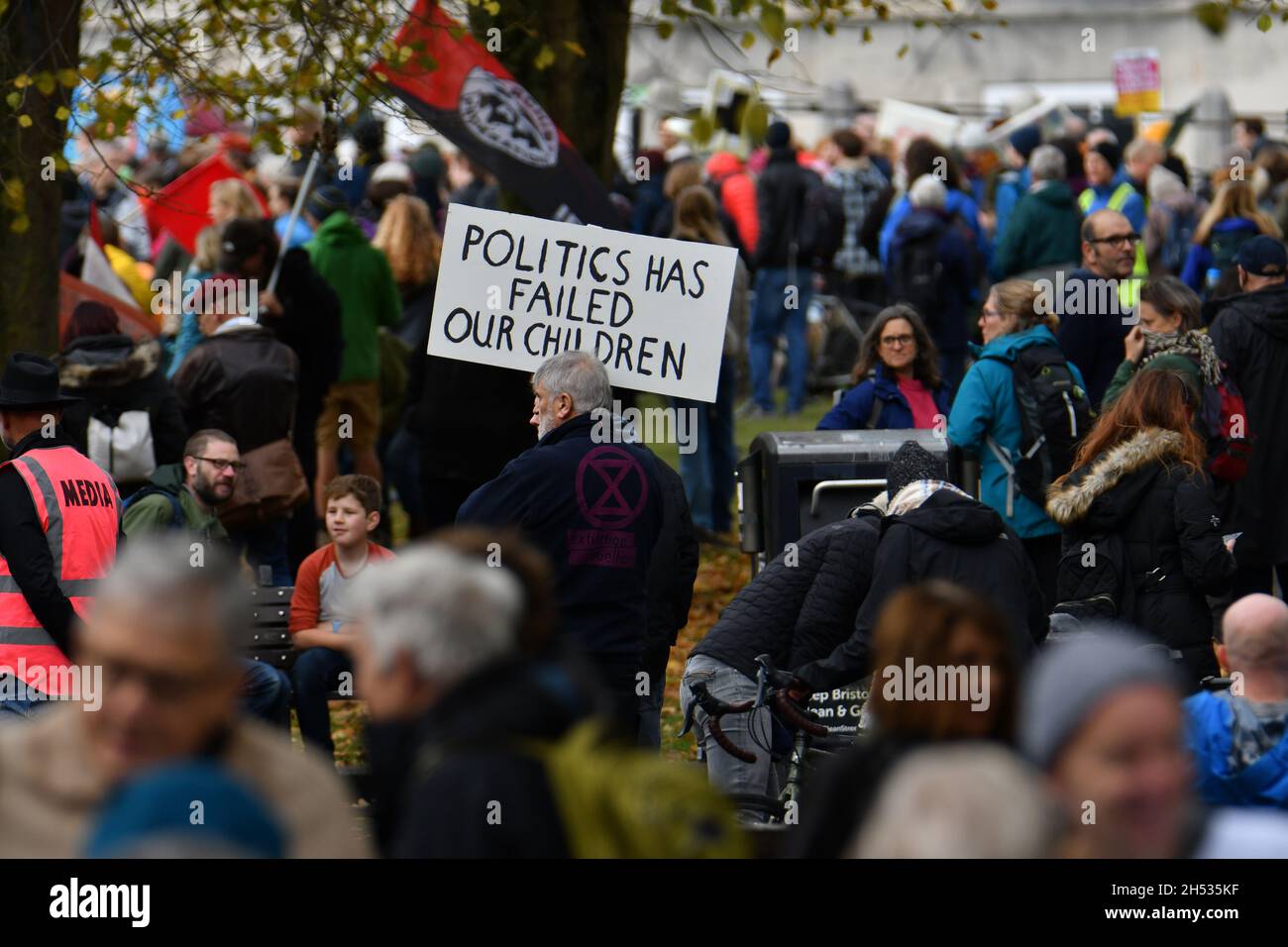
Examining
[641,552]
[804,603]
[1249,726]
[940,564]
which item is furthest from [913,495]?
[1249,726]

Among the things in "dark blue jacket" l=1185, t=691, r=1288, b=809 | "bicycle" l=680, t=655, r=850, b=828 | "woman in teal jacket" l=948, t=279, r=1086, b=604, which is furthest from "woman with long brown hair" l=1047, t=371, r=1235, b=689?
"dark blue jacket" l=1185, t=691, r=1288, b=809

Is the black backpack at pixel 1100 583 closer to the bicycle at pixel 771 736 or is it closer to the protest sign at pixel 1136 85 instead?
the bicycle at pixel 771 736

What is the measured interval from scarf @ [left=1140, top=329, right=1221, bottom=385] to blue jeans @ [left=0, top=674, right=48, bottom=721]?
4.70m

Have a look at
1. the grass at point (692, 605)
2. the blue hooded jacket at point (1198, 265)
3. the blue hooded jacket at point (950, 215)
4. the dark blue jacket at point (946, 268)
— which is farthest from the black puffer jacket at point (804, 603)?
the blue hooded jacket at point (950, 215)

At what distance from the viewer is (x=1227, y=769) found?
599 centimetres

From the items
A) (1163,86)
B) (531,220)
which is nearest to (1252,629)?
(531,220)

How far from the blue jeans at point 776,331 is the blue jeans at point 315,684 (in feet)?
28.2

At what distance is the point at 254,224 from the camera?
11086 millimetres

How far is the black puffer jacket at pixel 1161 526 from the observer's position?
26.1 feet

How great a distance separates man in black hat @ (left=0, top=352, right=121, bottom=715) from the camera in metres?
7.37

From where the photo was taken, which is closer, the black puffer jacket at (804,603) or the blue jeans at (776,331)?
the black puffer jacket at (804,603)

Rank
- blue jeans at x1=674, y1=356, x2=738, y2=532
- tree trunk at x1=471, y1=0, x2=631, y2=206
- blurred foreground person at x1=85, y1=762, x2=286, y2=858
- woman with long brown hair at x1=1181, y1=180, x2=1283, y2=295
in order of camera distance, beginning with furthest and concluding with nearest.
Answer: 1. blue jeans at x1=674, y1=356, x2=738, y2=532
2. woman with long brown hair at x1=1181, y1=180, x2=1283, y2=295
3. tree trunk at x1=471, y1=0, x2=631, y2=206
4. blurred foreground person at x1=85, y1=762, x2=286, y2=858

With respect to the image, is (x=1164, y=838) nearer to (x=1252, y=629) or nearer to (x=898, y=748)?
(x=898, y=748)

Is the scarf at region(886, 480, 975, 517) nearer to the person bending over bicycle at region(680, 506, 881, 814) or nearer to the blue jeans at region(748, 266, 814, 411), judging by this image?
the person bending over bicycle at region(680, 506, 881, 814)
